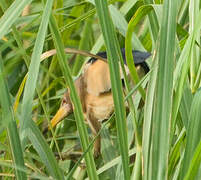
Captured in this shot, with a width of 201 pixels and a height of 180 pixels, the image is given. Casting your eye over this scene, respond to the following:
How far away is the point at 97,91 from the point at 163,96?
0.58 metres

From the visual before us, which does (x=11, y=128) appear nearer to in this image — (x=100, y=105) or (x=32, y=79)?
(x=32, y=79)

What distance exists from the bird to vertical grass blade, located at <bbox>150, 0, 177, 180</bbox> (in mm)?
439

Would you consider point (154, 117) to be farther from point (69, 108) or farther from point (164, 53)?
point (69, 108)

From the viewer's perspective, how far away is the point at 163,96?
99 cm

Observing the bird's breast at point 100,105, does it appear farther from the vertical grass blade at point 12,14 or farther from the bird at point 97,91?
the vertical grass blade at point 12,14

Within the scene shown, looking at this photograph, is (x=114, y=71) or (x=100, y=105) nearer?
(x=114, y=71)

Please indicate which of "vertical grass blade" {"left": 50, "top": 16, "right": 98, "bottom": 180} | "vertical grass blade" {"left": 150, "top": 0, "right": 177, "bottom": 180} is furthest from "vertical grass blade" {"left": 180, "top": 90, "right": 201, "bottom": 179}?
"vertical grass blade" {"left": 50, "top": 16, "right": 98, "bottom": 180}

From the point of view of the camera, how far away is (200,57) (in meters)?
1.31

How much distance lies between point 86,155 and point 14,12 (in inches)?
11.9

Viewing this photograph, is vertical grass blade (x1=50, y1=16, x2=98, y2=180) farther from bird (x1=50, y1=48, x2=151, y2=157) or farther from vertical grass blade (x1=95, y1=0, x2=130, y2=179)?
bird (x1=50, y1=48, x2=151, y2=157)

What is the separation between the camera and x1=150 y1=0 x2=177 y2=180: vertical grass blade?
98cm

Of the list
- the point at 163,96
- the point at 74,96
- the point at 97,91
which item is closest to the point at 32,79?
the point at 74,96

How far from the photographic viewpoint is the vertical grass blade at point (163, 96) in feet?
3.23

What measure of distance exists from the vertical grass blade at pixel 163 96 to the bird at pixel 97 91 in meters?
0.44
